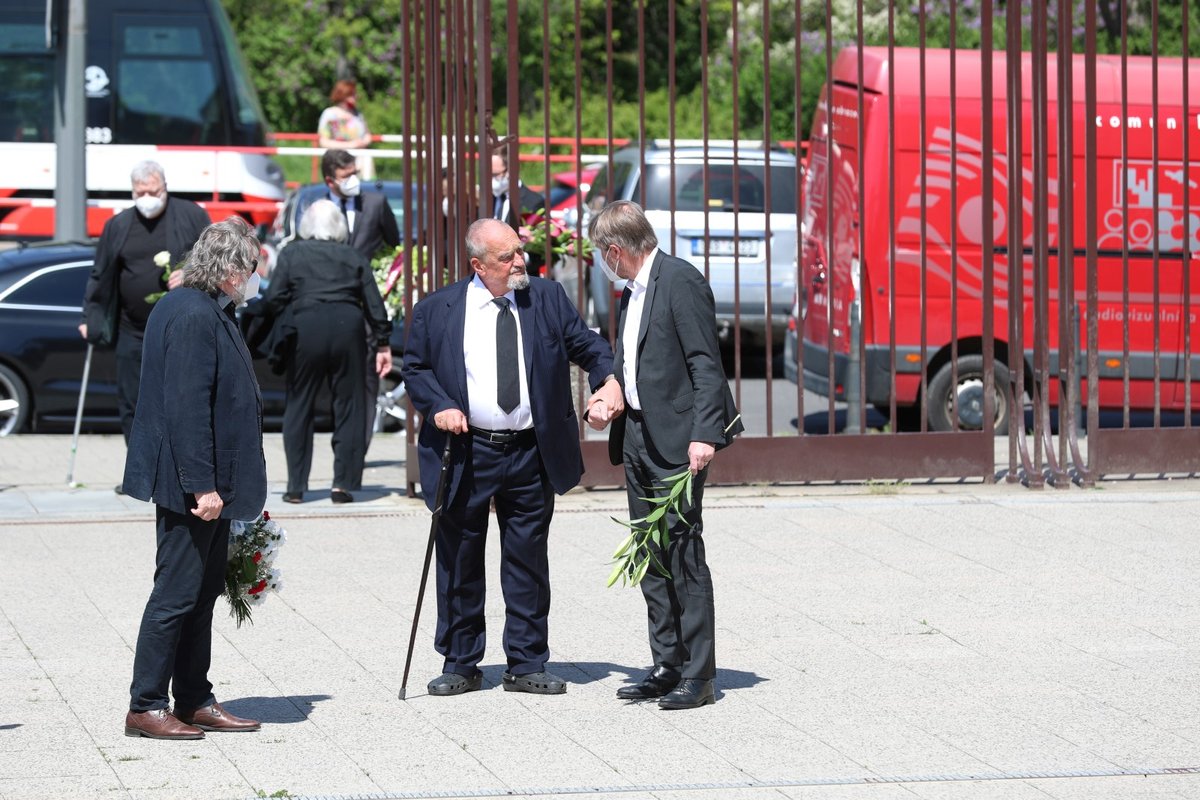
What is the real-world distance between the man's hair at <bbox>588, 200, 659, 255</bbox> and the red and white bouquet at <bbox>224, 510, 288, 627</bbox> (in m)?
1.44

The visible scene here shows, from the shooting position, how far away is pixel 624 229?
6.32 m

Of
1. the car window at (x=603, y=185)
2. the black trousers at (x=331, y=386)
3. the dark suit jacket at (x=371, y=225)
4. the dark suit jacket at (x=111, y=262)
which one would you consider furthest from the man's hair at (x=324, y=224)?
the car window at (x=603, y=185)

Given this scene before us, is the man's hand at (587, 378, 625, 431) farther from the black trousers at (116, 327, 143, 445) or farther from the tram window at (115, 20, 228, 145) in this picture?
the tram window at (115, 20, 228, 145)

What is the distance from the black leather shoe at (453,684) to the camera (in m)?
6.47

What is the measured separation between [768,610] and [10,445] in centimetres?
682

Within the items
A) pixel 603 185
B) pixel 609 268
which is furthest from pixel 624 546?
pixel 603 185

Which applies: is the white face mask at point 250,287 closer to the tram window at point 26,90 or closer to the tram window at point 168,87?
the tram window at point 168,87

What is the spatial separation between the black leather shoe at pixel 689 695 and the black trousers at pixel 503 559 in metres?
0.52

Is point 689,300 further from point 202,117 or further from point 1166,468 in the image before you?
point 202,117

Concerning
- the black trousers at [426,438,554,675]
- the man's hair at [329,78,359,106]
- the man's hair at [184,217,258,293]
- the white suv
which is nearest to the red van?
the white suv

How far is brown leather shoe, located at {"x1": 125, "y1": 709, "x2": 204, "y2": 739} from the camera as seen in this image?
5867 mm

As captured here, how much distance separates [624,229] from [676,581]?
3.86ft

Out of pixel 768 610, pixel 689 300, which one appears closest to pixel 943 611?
pixel 768 610

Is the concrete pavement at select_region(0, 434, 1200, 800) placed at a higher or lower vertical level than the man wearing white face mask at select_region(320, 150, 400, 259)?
lower
